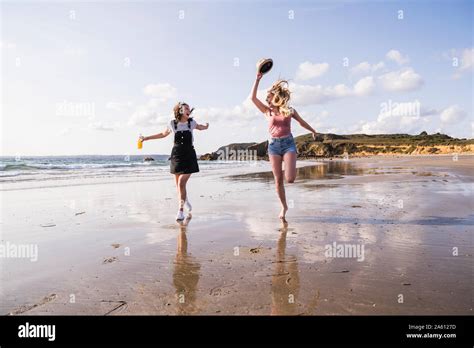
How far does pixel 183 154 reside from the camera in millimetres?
7383

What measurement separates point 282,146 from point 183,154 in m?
2.03

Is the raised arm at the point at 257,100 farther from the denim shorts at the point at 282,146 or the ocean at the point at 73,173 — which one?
the ocean at the point at 73,173

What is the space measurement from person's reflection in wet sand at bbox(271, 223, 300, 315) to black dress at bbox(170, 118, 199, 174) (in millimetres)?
3405

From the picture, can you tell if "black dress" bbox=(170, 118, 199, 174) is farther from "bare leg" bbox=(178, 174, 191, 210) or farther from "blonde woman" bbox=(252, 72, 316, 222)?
"blonde woman" bbox=(252, 72, 316, 222)

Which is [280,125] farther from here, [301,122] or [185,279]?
[185,279]

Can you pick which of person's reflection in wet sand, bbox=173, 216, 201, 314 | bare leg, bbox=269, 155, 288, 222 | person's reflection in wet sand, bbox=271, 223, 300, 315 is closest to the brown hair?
bare leg, bbox=269, 155, 288, 222

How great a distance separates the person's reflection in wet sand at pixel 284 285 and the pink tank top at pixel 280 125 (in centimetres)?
281

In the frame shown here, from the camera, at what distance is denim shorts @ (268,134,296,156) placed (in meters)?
6.69

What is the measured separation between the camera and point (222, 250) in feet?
15.1

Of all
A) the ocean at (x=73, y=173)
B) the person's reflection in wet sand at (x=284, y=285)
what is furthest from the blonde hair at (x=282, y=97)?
the ocean at (x=73, y=173)

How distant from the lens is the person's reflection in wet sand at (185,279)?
292cm
